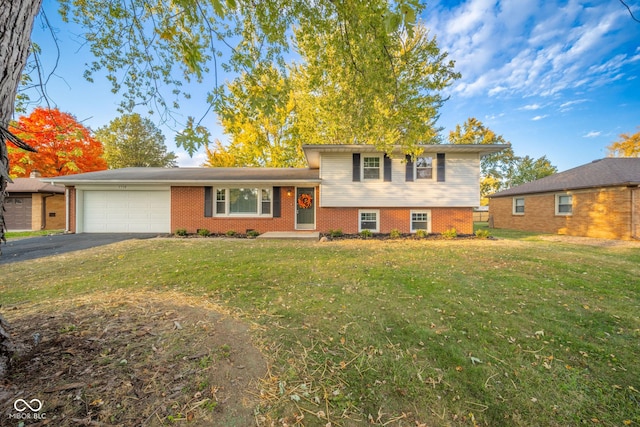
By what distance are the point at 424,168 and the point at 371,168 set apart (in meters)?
2.44

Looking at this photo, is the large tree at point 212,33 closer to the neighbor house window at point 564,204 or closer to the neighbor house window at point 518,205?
the neighbor house window at point 564,204

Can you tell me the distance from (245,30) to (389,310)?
5.07 m

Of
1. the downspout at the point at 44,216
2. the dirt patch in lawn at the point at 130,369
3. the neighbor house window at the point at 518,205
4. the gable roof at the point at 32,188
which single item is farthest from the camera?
the neighbor house window at the point at 518,205

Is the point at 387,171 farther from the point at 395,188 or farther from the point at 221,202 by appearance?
the point at 221,202

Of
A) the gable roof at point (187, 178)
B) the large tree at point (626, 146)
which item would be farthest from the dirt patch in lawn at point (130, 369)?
the large tree at point (626, 146)

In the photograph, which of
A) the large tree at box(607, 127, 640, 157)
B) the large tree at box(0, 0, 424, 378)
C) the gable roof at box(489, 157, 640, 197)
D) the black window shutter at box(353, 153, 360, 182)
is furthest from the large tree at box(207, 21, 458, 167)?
the large tree at box(607, 127, 640, 157)

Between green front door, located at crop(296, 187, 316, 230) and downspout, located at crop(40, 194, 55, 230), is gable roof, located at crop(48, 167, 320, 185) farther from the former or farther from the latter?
downspout, located at crop(40, 194, 55, 230)

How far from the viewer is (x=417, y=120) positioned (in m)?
5.29

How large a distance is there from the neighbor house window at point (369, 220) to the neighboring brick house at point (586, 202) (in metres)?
10.1

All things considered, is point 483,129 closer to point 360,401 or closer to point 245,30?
point 245,30

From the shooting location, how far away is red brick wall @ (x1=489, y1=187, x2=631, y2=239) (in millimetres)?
10625

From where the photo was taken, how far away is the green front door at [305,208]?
38.4 ft

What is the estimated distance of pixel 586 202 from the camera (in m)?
11.9

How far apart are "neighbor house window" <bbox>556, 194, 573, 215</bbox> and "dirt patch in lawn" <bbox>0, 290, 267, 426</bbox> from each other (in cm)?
1727
